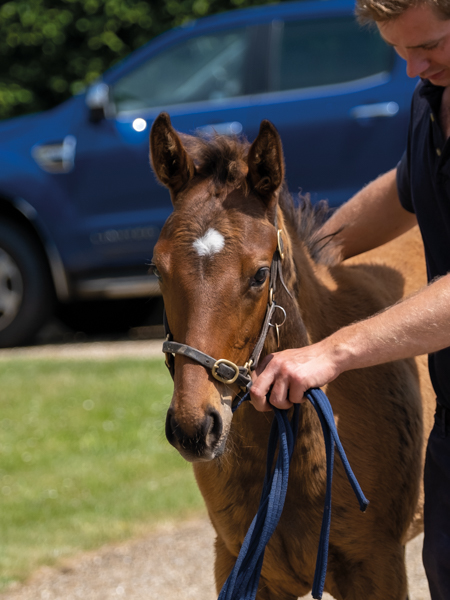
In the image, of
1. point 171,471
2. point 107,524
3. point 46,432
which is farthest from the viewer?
point 46,432

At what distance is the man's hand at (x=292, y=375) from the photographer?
198 centimetres

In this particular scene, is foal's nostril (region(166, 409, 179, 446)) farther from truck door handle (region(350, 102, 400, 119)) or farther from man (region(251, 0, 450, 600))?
truck door handle (region(350, 102, 400, 119))

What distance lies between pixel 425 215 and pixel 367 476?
0.81m

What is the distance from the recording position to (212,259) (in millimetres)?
2119

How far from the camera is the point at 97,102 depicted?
6438mm

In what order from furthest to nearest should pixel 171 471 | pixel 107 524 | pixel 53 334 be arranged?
pixel 53 334, pixel 171 471, pixel 107 524

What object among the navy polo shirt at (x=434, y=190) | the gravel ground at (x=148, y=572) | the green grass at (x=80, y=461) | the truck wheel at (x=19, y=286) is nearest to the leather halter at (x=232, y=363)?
the navy polo shirt at (x=434, y=190)

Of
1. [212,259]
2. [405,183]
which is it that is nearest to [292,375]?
[212,259]

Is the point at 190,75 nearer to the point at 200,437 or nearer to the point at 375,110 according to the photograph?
the point at 375,110

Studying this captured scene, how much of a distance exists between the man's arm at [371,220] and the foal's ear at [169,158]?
73cm

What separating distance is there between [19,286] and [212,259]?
16.1 feet

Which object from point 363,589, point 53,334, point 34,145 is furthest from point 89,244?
point 363,589

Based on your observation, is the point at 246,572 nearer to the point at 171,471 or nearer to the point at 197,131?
the point at 197,131

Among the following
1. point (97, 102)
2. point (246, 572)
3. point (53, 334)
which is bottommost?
point (246, 572)
